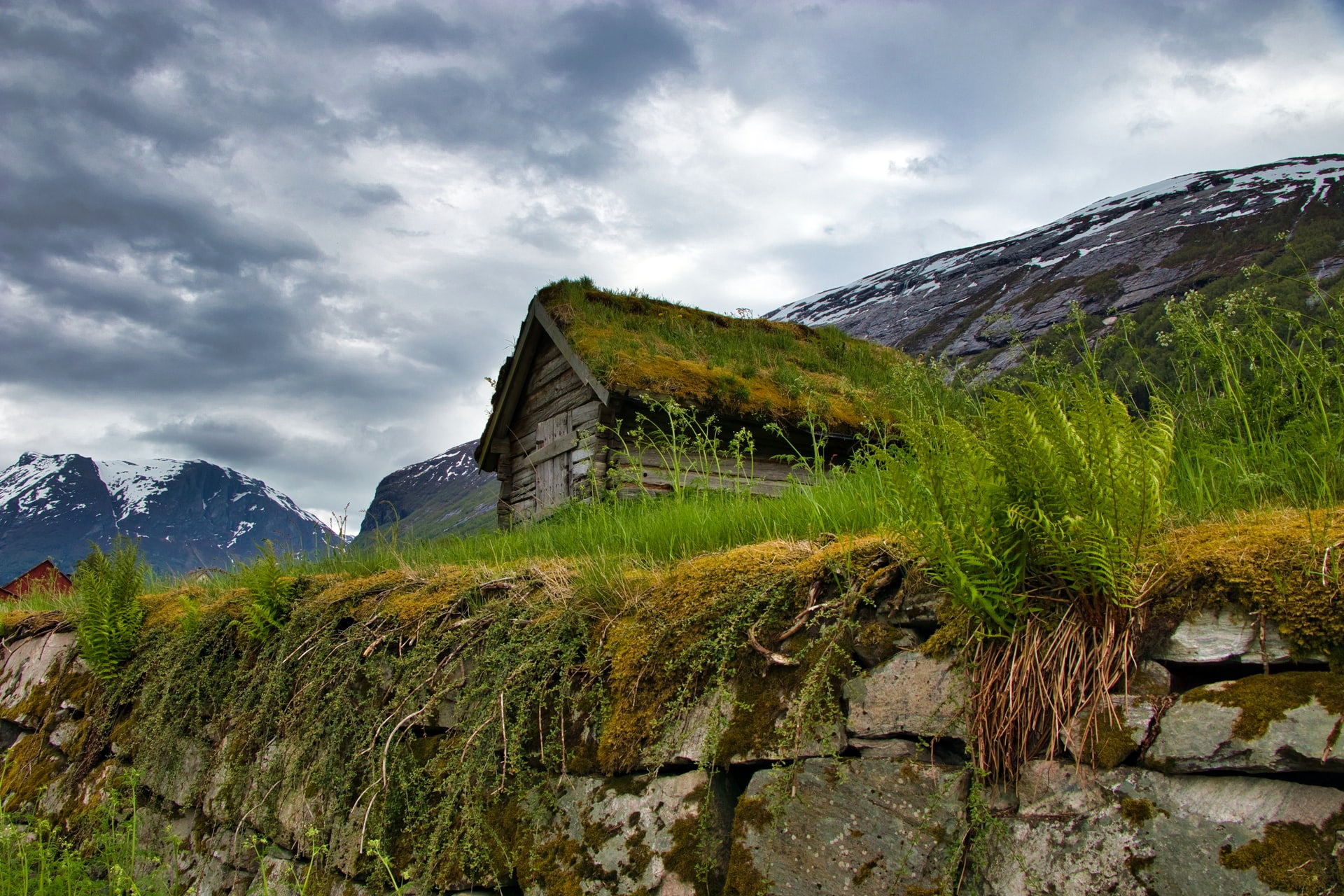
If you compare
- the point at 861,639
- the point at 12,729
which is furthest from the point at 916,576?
the point at 12,729

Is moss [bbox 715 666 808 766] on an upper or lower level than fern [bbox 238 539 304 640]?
lower

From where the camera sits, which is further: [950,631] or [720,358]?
[720,358]

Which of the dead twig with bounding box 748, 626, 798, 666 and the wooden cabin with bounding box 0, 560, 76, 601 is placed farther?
the wooden cabin with bounding box 0, 560, 76, 601

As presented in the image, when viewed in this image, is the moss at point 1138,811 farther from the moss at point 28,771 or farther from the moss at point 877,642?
the moss at point 28,771

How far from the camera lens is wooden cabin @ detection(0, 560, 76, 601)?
9039 millimetres

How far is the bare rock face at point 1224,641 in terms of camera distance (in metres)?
1.60

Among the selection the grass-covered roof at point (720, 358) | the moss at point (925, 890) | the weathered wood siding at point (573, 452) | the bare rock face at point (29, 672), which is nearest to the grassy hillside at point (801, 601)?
the moss at point (925, 890)

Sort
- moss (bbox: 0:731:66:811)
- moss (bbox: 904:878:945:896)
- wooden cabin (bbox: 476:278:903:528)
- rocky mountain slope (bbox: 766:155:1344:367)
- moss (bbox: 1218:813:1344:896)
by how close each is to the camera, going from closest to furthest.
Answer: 1. moss (bbox: 1218:813:1344:896)
2. moss (bbox: 904:878:945:896)
3. moss (bbox: 0:731:66:811)
4. wooden cabin (bbox: 476:278:903:528)
5. rocky mountain slope (bbox: 766:155:1344:367)

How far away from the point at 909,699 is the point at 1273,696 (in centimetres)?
77

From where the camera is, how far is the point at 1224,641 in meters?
1.65

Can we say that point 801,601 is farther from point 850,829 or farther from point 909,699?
point 850,829

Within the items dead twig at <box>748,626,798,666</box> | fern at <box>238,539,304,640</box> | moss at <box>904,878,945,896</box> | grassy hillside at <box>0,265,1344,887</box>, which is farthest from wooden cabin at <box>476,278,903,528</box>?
moss at <box>904,878,945,896</box>

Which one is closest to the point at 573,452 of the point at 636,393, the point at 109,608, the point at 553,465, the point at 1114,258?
the point at 553,465

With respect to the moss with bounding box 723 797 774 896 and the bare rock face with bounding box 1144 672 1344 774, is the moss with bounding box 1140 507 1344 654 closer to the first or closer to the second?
the bare rock face with bounding box 1144 672 1344 774
